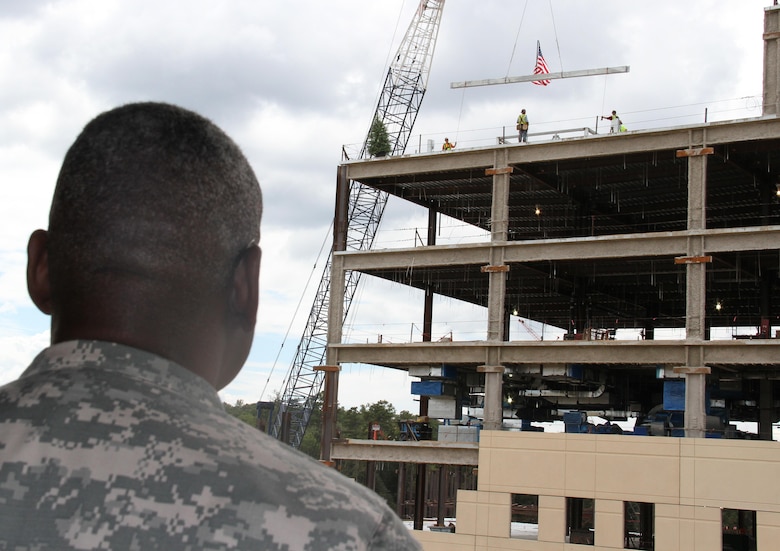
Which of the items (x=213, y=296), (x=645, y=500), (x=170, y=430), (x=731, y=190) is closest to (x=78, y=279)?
(x=213, y=296)

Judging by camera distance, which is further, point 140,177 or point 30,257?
point 30,257

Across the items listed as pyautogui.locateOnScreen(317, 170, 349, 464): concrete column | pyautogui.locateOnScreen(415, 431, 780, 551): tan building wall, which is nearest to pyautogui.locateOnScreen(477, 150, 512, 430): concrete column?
pyautogui.locateOnScreen(415, 431, 780, 551): tan building wall

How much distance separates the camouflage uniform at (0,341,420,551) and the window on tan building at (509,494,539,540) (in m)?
44.6

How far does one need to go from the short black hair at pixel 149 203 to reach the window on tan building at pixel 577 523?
47676 mm

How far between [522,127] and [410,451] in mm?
18457

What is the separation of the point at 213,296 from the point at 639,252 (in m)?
45.3

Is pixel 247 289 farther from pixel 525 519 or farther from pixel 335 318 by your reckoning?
pixel 525 519

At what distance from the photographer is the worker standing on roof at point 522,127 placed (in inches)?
2008

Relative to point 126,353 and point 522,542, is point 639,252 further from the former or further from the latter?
point 126,353

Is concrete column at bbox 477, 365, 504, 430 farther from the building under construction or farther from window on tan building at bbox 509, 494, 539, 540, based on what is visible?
window on tan building at bbox 509, 494, 539, 540

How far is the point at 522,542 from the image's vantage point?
44188 mm

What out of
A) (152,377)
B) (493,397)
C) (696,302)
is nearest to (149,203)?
(152,377)

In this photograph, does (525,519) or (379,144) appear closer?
(379,144)

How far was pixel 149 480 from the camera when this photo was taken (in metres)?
2.33
